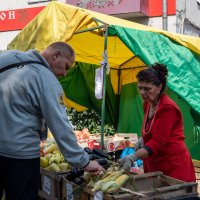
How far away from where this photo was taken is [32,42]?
4910 mm

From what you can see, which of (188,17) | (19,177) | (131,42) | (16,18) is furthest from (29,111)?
(16,18)

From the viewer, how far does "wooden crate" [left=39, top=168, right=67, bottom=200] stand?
3193 millimetres

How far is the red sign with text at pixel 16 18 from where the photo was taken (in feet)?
48.2

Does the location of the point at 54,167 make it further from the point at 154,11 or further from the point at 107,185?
→ the point at 154,11

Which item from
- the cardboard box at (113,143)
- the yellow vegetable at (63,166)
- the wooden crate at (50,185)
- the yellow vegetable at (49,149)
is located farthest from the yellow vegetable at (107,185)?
the cardboard box at (113,143)

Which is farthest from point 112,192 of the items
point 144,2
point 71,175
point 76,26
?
point 144,2

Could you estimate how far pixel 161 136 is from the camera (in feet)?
9.89

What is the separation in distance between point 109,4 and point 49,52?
35.0 ft

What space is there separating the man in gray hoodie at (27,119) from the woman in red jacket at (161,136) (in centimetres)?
62

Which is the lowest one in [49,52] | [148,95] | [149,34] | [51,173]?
[51,173]

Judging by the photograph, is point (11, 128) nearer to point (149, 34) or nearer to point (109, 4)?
point (149, 34)

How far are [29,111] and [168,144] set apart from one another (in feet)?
3.92

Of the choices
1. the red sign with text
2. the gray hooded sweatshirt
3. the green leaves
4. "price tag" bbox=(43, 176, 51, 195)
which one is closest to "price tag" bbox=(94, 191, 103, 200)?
the gray hooded sweatshirt

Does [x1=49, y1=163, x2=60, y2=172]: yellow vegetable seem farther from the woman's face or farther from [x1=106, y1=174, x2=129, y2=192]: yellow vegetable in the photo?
the woman's face
